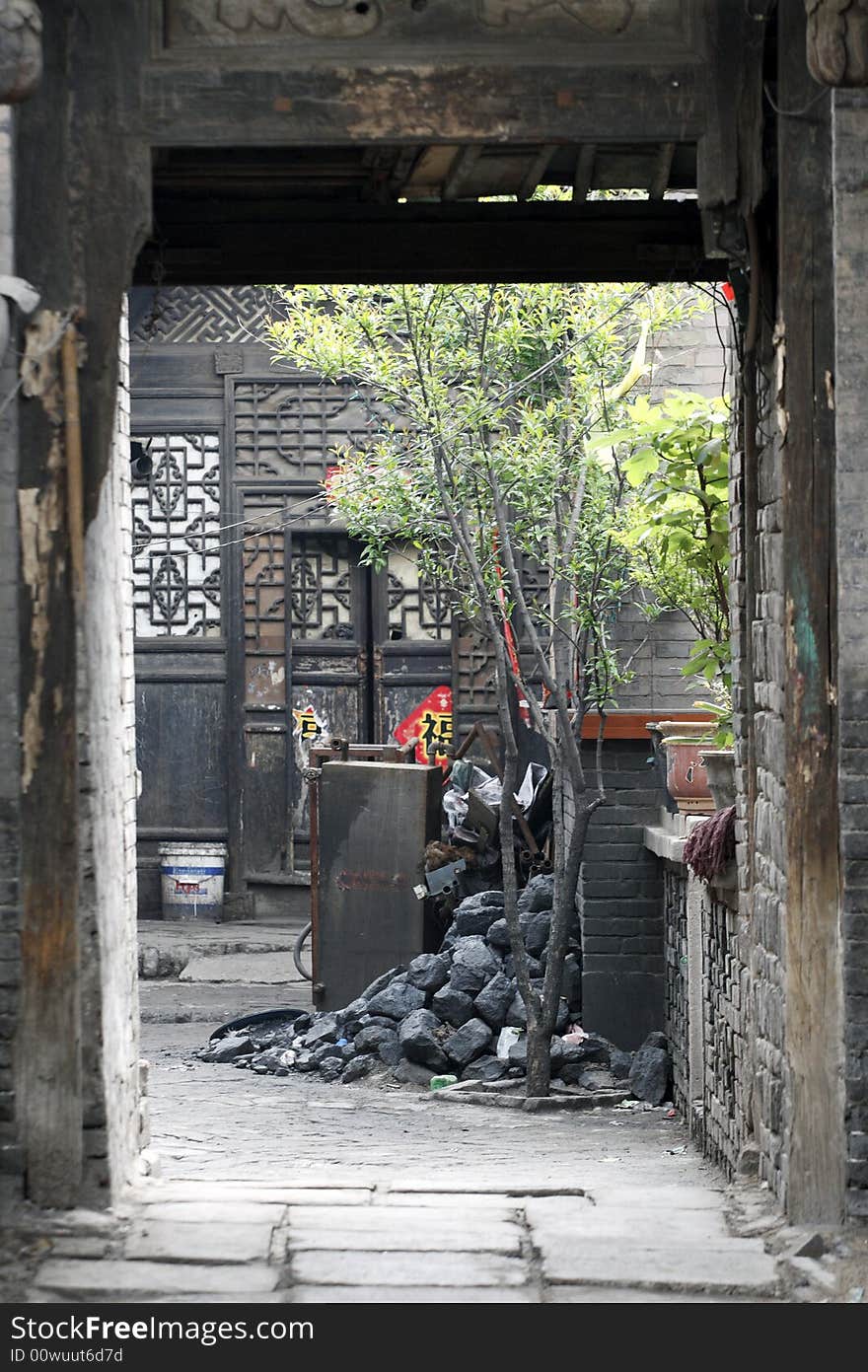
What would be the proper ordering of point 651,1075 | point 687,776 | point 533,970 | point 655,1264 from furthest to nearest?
point 533,970, point 651,1075, point 687,776, point 655,1264

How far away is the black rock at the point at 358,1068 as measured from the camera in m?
9.36

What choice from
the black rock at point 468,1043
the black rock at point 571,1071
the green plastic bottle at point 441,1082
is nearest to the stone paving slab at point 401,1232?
the green plastic bottle at point 441,1082

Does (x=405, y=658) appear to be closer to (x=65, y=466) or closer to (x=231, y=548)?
(x=231, y=548)

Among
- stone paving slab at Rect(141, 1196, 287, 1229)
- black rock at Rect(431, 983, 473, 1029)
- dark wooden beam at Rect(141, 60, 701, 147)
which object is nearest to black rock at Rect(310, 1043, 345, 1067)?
black rock at Rect(431, 983, 473, 1029)

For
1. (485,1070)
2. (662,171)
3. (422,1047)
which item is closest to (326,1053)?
(422,1047)

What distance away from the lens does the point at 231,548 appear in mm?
13758

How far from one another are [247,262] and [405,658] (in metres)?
7.52

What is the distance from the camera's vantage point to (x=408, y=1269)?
437 centimetres

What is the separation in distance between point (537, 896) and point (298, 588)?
442cm

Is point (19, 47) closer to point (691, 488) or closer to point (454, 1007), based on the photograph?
point (691, 488)

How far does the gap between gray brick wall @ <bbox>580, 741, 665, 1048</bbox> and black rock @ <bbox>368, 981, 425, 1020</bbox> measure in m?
1.00

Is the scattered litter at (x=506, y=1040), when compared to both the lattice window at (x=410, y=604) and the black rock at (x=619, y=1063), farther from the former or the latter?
the lattice window at (x=410, y=604)

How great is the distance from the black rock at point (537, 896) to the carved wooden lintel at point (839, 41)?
21.6 ft

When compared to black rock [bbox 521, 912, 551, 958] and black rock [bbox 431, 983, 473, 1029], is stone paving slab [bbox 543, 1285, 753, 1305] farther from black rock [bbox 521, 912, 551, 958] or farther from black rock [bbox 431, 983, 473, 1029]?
black rock [bbox 521, 912, 551, 958]
